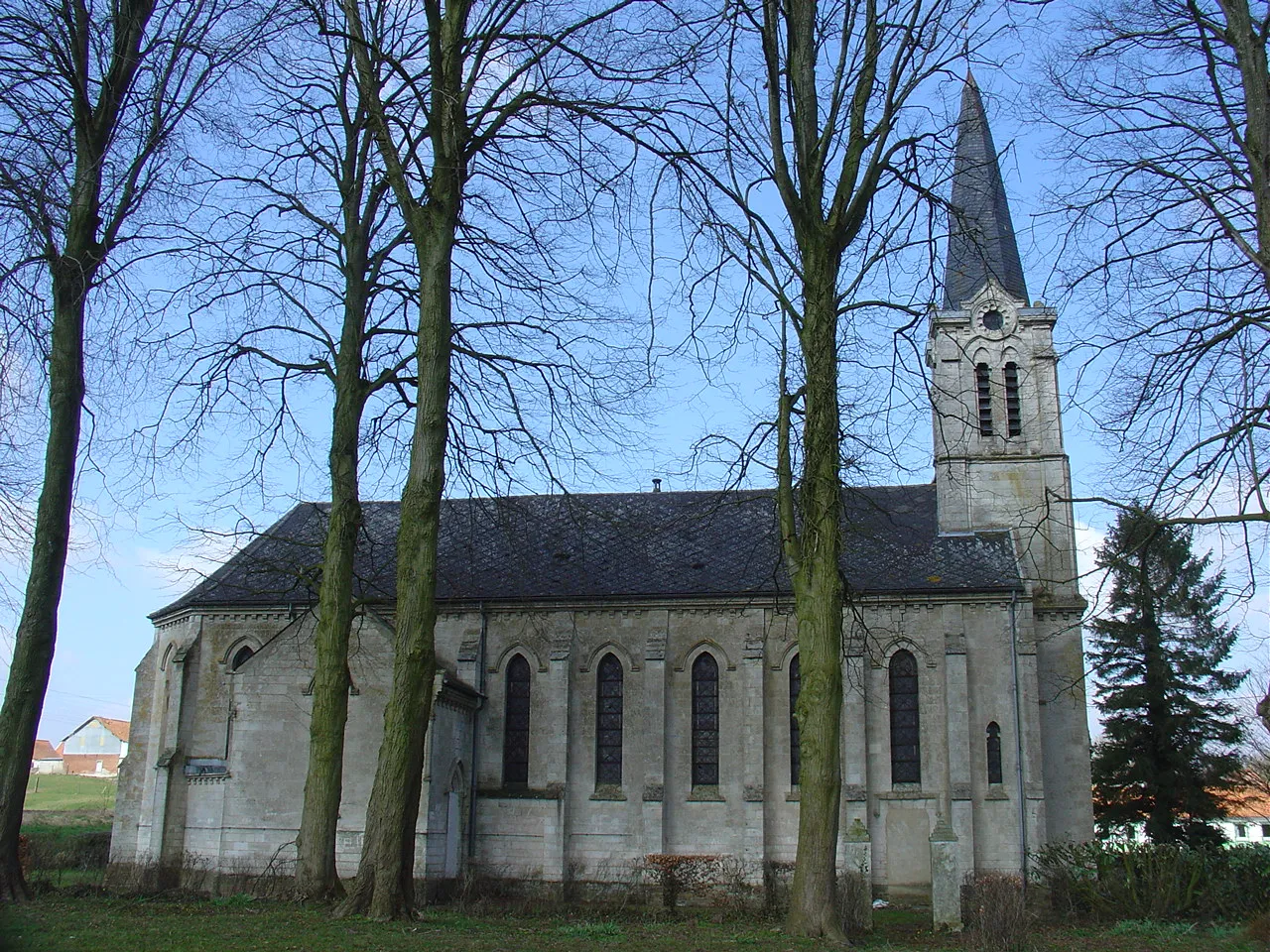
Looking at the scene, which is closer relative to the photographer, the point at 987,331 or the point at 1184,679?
the point at 987,331

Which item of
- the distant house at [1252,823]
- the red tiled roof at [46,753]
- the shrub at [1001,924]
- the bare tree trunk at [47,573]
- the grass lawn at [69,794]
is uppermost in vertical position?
the bare tree trunk at [47,573]

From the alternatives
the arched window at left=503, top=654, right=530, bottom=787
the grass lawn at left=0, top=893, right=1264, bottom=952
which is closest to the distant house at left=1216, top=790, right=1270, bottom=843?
the arched window at left=503, top=654, right=530, bottom=787

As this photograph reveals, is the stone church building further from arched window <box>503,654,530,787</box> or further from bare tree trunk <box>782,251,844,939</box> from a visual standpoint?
bare tree trunk <box>782,251,844,939</box>

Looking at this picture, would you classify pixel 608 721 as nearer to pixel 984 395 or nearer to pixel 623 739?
pixel 623 739

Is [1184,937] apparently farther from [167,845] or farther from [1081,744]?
[167,845]

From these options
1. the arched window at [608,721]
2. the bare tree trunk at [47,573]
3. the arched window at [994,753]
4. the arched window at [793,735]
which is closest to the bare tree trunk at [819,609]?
the bare tree trunk at [47,573]

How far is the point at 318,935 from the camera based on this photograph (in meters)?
9.54

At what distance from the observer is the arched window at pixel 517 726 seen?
89.5 ft

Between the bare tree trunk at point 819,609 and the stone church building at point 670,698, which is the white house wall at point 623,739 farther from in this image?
the bare tree trunk at point 819,609

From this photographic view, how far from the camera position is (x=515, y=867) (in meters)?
26.0


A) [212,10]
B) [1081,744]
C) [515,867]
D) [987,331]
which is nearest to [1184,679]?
[1081,744]

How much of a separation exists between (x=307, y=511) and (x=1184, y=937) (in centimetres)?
2530

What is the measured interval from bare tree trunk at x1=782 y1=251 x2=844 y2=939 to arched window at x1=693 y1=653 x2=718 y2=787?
15257 mm

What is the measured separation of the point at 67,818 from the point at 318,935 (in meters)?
44.6
